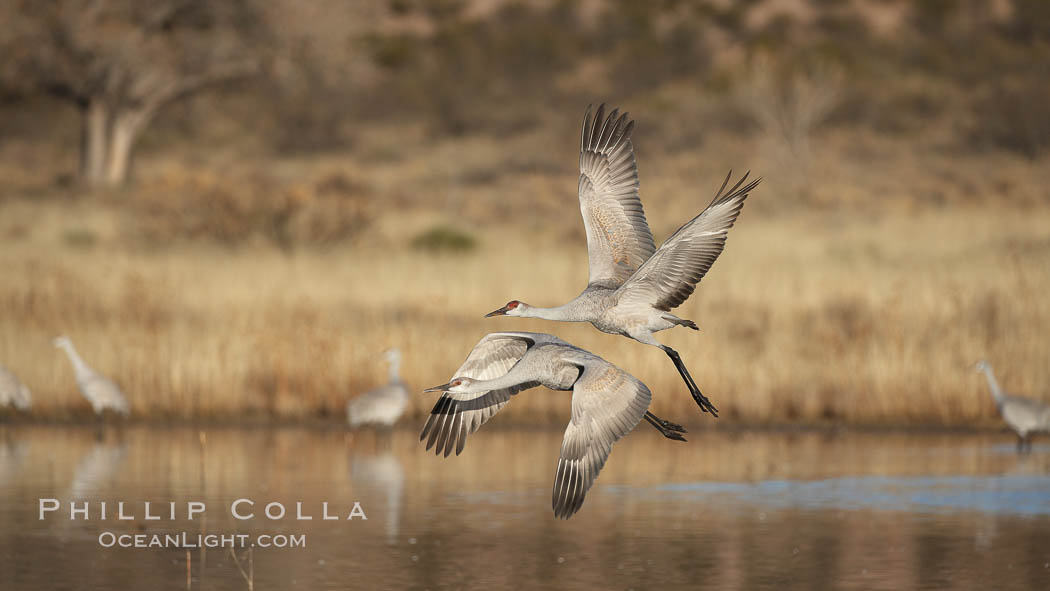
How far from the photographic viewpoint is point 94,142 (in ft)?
129

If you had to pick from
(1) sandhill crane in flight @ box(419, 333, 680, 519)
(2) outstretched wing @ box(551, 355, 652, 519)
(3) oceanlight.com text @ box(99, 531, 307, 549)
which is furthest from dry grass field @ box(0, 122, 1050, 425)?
(2) outstretched wing @ box(551, 355, 652, 519)

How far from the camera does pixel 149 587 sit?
9555 mm

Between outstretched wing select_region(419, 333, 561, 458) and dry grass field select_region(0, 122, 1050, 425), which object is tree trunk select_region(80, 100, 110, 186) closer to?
dry grass field select_region(0, 122, 1050, 425)

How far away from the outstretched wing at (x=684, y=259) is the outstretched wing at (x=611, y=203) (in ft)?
1.96

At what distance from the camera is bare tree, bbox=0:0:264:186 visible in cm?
3606

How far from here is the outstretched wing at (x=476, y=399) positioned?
28.1ft

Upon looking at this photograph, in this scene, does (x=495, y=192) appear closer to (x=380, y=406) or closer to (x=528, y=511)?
(x=380, y=406)

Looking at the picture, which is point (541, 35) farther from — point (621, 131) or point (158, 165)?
point (621, 131)

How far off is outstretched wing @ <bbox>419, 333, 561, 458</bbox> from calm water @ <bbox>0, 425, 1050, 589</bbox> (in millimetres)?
1178

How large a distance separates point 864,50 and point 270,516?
180ft

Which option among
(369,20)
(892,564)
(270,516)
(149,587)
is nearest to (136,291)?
(270,516)

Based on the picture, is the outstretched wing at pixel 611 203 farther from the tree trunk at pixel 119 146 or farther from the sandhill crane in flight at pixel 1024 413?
the tree trunk at pixel 119 146

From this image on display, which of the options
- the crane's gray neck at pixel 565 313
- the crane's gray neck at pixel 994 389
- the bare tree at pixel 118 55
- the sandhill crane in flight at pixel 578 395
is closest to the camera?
the sandhill crane in flight at pixel 578 395

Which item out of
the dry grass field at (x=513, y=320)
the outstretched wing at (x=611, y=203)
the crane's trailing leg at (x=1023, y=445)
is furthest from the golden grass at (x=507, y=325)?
the outstretched wing at (x=611, y=203)
